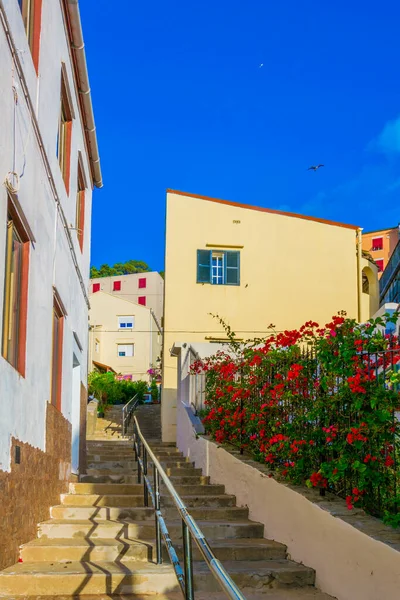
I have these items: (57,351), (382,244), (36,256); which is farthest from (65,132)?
(382,244)

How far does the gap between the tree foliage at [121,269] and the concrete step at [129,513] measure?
5868 centimetres

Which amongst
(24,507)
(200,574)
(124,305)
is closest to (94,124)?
(24,507)

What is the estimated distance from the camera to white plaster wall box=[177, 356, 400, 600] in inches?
178

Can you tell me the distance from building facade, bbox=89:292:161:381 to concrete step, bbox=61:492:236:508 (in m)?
35.7

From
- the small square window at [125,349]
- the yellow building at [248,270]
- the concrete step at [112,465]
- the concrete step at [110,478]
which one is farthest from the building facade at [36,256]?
the small square window at [125,349]

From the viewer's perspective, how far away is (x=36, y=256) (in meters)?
6.51

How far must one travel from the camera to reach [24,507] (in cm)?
585

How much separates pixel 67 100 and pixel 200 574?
246 inches

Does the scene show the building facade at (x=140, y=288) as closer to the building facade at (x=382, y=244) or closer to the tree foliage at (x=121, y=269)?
the tree foliage at (x=121, y=269)

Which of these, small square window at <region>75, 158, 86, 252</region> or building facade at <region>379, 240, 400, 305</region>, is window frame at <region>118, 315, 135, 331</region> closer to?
building facade at <region>379, 240, 400, 305</region>

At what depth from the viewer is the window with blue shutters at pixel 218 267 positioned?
20750mm

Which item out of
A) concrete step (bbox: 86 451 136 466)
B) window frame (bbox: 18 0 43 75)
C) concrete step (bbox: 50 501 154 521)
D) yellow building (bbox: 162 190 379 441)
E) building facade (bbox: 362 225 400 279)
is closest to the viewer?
window frame (bbox: 18 0 43 75)

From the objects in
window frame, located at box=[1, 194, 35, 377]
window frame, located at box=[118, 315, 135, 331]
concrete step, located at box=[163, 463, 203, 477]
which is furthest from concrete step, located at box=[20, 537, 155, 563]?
window frame, located at box=[118, 315, 135, 331]

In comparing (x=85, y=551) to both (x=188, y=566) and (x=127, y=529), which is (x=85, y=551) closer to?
(x=127, y=529)
